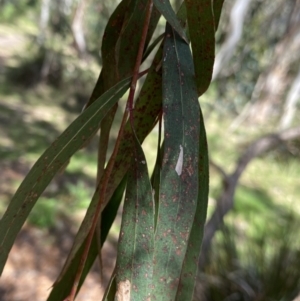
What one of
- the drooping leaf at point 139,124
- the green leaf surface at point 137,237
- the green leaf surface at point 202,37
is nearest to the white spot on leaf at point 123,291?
the green leaf surface at point 137,237

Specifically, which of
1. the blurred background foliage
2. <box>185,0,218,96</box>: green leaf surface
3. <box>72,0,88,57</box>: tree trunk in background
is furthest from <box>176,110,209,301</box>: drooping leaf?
<box>72,0,88,57</box>: tree trunk in background

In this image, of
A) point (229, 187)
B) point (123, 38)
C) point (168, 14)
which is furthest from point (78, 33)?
point (168, 14)

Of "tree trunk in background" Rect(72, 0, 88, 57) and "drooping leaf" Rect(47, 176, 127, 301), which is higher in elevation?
"tree trunk in background" Rect(72, 0, 88, 57)

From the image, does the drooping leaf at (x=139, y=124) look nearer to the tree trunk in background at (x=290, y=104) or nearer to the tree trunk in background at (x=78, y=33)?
the tree trunk in background at (x=78, y=33)

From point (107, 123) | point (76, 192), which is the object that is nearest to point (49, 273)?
point (76, 192)

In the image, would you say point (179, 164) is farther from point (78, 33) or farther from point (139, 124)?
point (78, 33)

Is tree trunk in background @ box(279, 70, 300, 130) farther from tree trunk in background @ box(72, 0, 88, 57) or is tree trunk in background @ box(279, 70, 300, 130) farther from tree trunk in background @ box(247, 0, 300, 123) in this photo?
tree trunk in background @ box(72, 0, 88, 57)
